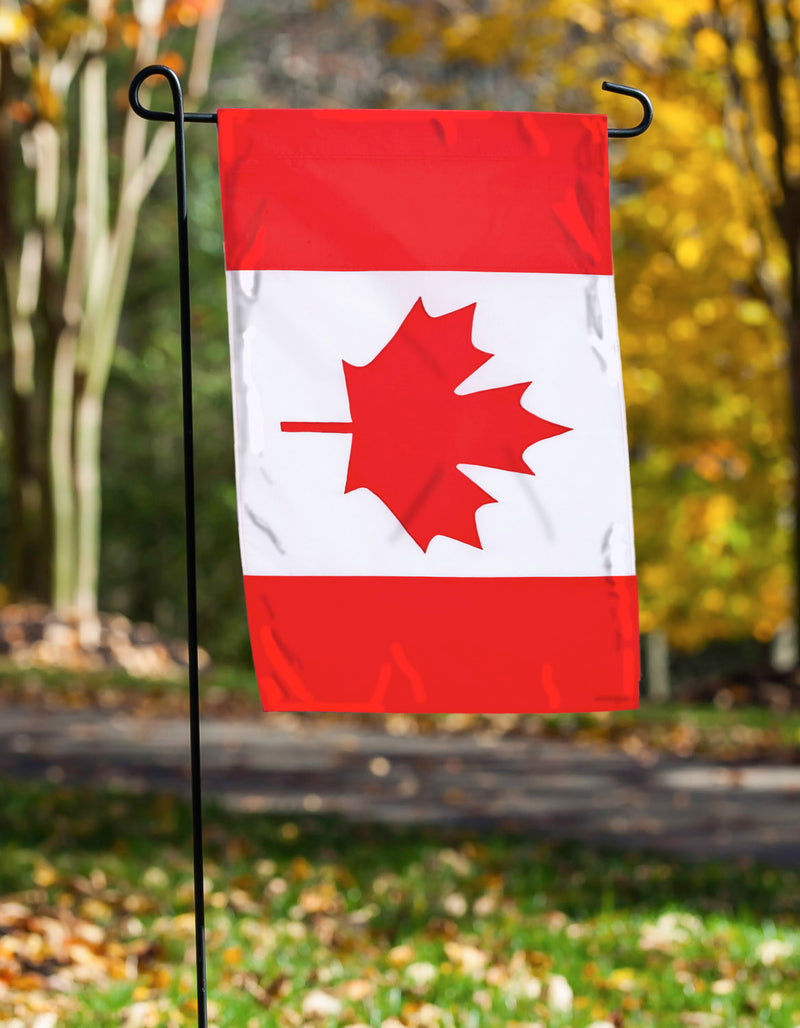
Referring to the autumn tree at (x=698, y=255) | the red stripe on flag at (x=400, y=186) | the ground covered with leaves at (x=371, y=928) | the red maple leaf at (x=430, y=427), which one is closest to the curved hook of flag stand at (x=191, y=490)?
the red stripe on flag at (x=400, y=186)

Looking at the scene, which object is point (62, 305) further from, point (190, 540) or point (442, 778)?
point (190, 540)

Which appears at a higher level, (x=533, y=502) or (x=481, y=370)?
(x=481, y=370)

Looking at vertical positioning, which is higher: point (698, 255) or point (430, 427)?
point (698, 255)

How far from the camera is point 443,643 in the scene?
3260 mm

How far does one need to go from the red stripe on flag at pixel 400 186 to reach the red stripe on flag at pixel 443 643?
30.4 inches

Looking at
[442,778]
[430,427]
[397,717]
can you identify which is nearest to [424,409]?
[430,427]

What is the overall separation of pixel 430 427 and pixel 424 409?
0.15ft

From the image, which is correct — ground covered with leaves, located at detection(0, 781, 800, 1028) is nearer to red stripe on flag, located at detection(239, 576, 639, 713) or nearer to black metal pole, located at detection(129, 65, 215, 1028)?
black metal pole, located at detection(129, 65, 215, 1028)

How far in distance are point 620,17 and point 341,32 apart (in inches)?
651

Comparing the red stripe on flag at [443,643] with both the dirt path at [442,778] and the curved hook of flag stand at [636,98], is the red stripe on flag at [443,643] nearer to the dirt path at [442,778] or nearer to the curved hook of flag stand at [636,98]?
the curved hook of flag stand at [636,98]

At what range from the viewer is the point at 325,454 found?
319 centimetres

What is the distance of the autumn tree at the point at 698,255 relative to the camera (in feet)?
41.9

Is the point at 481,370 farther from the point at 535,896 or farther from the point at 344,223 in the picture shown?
the point at 535,896

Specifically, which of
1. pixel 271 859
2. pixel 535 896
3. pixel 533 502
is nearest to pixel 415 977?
pixel 535 896
